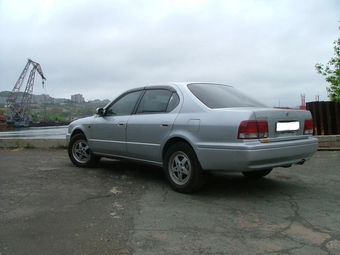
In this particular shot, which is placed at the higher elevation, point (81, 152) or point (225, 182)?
point (81, 152)

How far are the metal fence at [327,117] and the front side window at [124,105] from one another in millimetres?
7341

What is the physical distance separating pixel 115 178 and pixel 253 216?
2.70 m

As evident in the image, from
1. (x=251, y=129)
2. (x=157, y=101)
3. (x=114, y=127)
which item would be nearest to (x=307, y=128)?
(x=251, y=129)

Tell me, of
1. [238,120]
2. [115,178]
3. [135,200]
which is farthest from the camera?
[115,178]

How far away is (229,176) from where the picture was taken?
5703 mm

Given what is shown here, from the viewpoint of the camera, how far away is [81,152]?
6.56m

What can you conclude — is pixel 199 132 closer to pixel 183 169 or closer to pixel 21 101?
pixel 183 169

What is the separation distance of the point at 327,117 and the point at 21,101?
10811mm

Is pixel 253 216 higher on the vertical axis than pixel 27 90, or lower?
lower

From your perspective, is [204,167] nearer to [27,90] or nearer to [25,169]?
[25,169]

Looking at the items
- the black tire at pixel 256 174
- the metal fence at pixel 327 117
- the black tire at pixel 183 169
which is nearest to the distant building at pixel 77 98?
the black tire at pixel 183 169

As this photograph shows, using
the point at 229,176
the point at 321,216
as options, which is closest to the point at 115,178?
the point at 229,176

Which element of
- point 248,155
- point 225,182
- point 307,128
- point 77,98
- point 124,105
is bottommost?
point 225,182

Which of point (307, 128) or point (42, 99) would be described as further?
point (42, 99)
